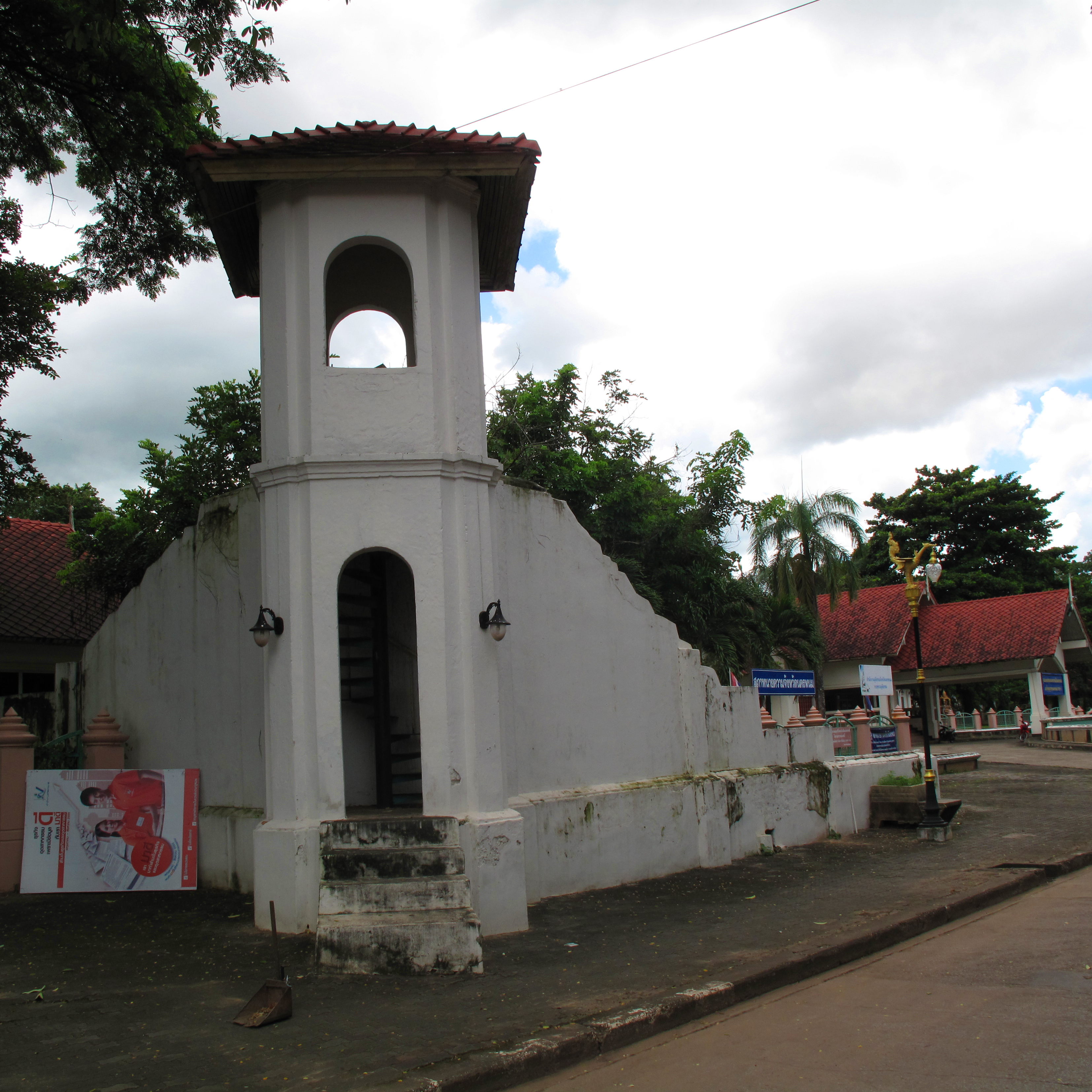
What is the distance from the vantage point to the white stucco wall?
9.60 m

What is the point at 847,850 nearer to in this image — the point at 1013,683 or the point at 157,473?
the point at 157,473

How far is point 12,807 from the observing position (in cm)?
997

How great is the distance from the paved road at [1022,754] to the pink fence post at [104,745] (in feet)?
64.8

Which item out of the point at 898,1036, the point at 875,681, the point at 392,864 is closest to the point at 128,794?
the point at 392,864

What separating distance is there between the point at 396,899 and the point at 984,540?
3850cm

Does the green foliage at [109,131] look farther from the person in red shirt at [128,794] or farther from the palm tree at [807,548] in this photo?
the palm tree at [807,548]

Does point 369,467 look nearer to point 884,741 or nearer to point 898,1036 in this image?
point 898,1036

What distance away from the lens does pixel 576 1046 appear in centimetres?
Result: 505

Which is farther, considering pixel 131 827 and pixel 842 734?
pixel 842 734

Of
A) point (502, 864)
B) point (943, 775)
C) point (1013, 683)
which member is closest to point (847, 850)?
point (502, 864)

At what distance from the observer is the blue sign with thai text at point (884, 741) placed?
50.0 feet

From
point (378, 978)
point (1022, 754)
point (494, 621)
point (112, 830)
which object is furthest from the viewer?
point (1022, 754)

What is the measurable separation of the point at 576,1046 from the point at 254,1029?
1767mm

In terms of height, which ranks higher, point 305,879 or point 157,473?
point 157,473
